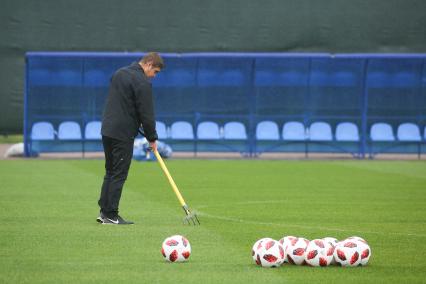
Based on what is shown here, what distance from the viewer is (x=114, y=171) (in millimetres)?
12562

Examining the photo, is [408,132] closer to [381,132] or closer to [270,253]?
[381,132]

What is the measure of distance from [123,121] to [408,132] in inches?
709

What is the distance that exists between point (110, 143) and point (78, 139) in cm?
1546

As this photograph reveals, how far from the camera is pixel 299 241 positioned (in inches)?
372

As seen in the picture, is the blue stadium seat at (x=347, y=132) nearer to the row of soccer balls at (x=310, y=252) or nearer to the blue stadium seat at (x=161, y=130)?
the blue stadium seat at (x=161, y=130)

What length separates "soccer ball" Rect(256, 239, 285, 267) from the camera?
368 inches

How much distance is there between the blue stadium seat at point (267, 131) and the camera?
28547 mm

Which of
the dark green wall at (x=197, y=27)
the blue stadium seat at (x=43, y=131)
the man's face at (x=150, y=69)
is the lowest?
the blue stadium seat at (x=43, y=131)

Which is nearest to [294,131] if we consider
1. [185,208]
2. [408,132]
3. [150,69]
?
[408,132]

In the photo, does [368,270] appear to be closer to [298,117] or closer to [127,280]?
[127,280]

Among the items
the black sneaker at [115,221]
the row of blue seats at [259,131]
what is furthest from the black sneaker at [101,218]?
the row of blue seats at [259,131]

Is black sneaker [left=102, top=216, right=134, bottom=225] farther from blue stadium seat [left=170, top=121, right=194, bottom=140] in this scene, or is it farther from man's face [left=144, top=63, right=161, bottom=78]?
blue stadium seat [left=170, top=121, right=194, bottom=140]

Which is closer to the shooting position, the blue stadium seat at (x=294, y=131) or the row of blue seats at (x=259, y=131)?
the row of blue seats at (x=259, y=131)

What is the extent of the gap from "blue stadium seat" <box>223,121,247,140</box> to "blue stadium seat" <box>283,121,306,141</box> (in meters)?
1.18
